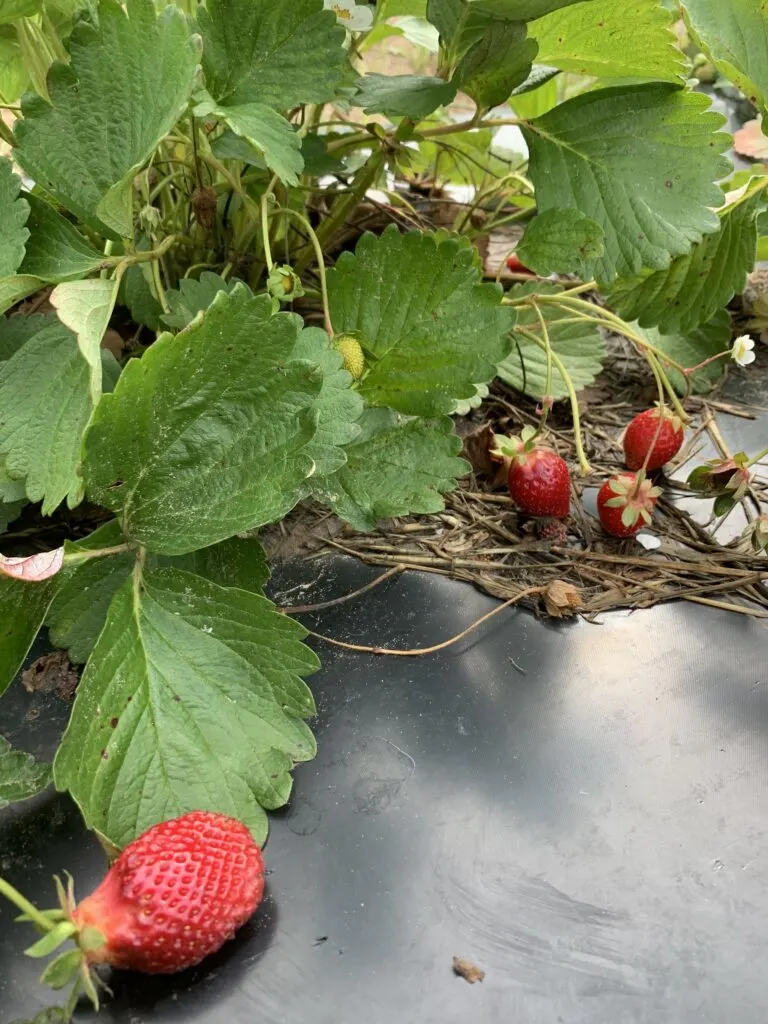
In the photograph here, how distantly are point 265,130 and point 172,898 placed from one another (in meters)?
0.58

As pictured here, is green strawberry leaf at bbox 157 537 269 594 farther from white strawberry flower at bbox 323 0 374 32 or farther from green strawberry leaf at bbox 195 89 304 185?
white strawberry flower at bbox 323 0 374 32

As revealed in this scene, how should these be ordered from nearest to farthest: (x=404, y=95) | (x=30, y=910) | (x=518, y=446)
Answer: (x=30, y=910) < (x=404, y=95) < (x=518, y=446)

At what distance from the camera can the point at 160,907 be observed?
0.48 m

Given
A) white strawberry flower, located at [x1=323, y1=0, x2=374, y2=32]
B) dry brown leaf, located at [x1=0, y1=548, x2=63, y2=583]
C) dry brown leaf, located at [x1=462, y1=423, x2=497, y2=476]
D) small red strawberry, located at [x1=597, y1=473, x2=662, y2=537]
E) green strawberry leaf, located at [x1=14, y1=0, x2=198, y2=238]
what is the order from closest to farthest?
dry brown leaf, located at [x1=0, y1=548, x2=63, y2=583] < green strawberry leaf, located at [x1=14, y1=0, x2=198, y2=238] < white strawberry flower, located at [x1=323, y1=0, x2=374, y2=32] < small red strawberry, located at [x1=597, y1=473, x2=662, y2=537] < dry brown leaf, located at [x1=462, y1=423, x2=497, y2=476]

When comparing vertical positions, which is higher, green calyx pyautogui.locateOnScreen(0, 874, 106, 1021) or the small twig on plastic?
green calyx pyautogui.locateOnScreen(0, 874, 106, 1021)

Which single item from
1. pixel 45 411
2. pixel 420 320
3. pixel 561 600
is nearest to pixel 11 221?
pixel 45 411

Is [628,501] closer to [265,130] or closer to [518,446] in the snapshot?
[518,446]

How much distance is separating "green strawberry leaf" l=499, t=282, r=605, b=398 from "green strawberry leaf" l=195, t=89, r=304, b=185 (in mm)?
455

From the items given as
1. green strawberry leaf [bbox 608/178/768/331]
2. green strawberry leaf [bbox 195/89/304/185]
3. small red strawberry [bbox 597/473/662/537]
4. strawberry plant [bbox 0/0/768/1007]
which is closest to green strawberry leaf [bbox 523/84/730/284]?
strawberry plant [bbox 0/0/768/1007]

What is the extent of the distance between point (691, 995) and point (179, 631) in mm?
427

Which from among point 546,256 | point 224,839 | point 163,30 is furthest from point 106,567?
point 546,256

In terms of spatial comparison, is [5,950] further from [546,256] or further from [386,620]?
[546,256]

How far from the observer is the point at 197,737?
1.91 ft

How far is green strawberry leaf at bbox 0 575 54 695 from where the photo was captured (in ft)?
2.01
